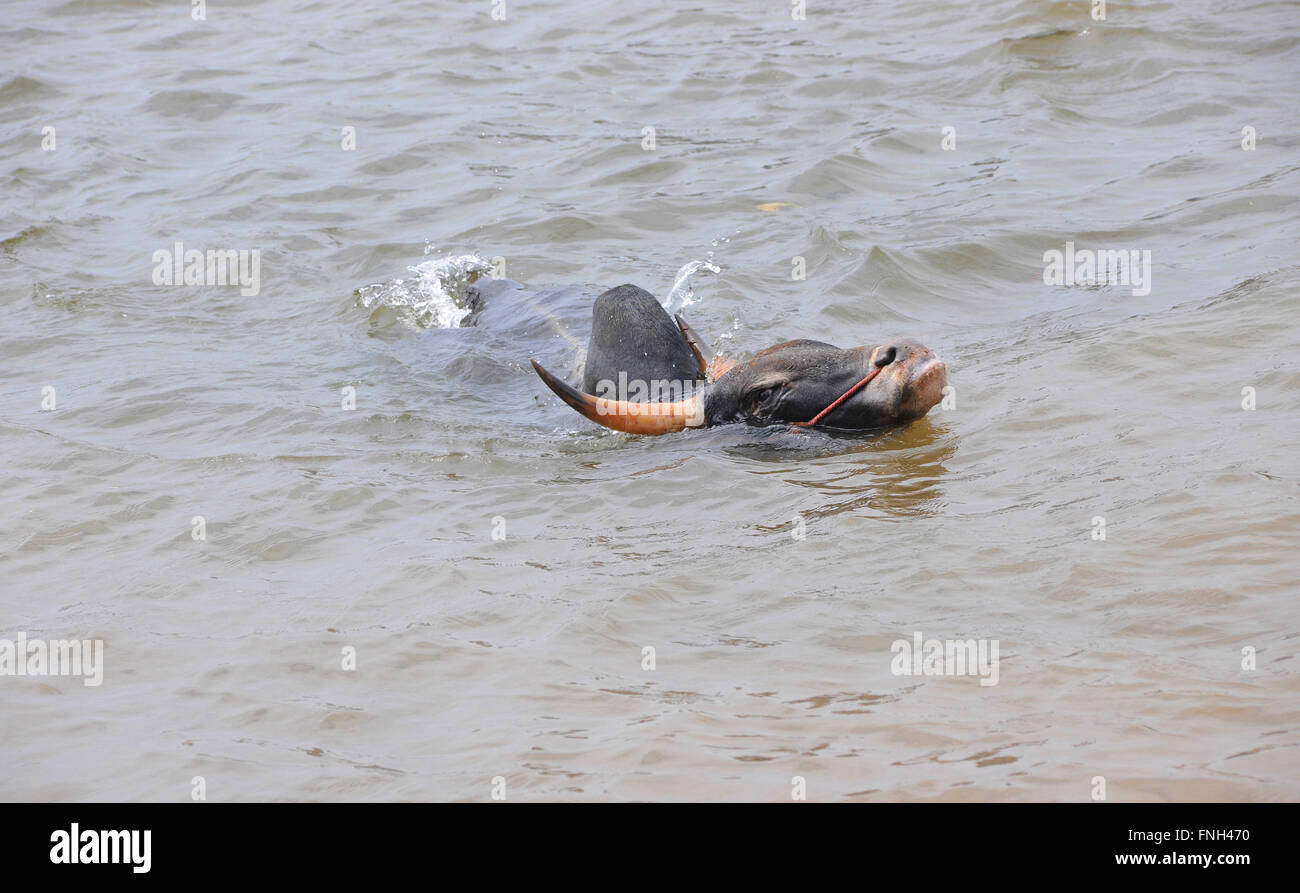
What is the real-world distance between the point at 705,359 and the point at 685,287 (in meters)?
2.41

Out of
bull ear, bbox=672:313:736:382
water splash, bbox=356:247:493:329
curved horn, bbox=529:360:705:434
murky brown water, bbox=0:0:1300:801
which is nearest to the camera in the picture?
murky brown water, bbox=0:0:1300:801

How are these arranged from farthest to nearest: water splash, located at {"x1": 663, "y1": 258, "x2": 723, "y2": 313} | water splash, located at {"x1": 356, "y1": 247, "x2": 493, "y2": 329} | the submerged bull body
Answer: water splash, located at {"x1": 356, "y1": 247, "x2": 493, "y2": 329}
water splash, located at {"x1": 663, "y1": 258, "x2": 723, "y2": 313}
the submerged bull body

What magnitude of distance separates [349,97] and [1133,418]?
967 cm

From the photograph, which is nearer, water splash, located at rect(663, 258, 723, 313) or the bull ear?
the bull ear

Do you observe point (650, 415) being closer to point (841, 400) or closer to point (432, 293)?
point (841, 400)

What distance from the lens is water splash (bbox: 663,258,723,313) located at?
8273 mm

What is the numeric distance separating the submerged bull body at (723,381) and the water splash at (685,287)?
1799 mm

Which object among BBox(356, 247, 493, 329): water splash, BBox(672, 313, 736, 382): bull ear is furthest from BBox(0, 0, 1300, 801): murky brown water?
BBox(672, 313, 736, 382): bull ear

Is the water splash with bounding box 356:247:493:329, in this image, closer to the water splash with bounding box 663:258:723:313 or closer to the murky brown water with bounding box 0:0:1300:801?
the murky brown water with bounding box 0:0:1300:801

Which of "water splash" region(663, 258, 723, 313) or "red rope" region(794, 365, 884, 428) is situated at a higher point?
"water splash" region(663, 258, 723, 313)

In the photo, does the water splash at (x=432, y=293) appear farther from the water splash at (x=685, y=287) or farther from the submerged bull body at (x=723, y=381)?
the submerged bull body at (x=723, y=381)

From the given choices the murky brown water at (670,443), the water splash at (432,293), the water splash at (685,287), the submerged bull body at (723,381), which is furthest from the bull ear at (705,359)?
the water splash at (432,293)

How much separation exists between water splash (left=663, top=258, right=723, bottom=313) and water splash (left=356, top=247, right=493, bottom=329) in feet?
3.94

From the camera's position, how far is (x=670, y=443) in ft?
19.6
